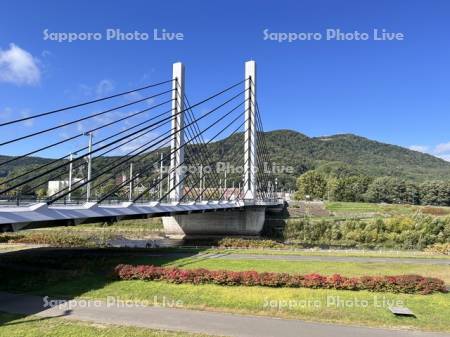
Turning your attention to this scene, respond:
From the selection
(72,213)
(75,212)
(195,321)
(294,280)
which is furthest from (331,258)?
(195,321)

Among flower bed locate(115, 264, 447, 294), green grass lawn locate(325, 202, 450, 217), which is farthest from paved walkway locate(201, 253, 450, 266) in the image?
green grass lawn locate(325, 202, 450, 217)

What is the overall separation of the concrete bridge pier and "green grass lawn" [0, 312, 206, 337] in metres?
41.7

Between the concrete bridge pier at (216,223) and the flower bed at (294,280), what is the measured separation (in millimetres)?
34906

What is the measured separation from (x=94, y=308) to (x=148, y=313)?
6.79ft

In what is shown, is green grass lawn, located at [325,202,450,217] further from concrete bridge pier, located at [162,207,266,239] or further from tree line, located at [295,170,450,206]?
tree line, located at [295,170,450,206]

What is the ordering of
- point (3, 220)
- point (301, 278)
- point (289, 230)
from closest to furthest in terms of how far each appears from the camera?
1. point (3, 220)
2. point (301, 278)
3. point (289, 230)

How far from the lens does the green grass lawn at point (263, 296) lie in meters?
15.1

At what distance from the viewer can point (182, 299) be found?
17391 mm

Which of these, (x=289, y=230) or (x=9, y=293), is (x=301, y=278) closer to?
(x=9, y=293)

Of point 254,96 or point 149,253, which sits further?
point 254,96

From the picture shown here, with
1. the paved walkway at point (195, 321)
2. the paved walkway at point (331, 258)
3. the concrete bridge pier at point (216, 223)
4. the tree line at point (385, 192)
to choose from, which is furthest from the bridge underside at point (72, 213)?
the tree line at point (385, 192)

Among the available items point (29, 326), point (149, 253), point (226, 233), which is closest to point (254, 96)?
point (226, 233)

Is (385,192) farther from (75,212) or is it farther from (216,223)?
(75,212)

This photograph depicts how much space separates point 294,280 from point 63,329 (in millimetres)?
10291
